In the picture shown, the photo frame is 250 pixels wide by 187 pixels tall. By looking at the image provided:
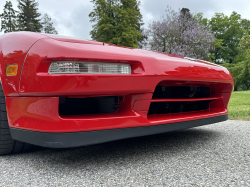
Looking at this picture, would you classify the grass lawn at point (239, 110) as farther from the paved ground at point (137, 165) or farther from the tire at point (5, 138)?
the tire at point (5, 138)

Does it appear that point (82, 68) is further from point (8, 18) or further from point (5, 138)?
point (8, 18)

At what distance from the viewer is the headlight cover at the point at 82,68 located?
128 cm

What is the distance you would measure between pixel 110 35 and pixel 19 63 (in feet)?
71.9

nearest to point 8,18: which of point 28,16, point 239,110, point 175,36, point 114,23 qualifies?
point 28,16

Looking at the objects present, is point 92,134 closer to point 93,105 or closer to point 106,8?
point 93,105

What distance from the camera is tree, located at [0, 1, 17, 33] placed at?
30.3 meters

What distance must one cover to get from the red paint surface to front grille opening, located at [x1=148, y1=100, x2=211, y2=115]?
152 millimetres

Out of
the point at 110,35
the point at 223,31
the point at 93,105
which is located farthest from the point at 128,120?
the point at 223,31

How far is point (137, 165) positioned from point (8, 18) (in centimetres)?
3644

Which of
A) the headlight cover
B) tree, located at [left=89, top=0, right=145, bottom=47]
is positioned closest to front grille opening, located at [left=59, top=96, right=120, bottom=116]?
the headlight cover

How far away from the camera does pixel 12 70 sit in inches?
56.8

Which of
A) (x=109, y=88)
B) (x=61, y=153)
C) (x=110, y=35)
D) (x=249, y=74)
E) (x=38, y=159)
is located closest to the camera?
(x=109, y=88)

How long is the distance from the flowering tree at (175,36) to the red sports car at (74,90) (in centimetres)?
1373

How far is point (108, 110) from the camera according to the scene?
1.59 meters
